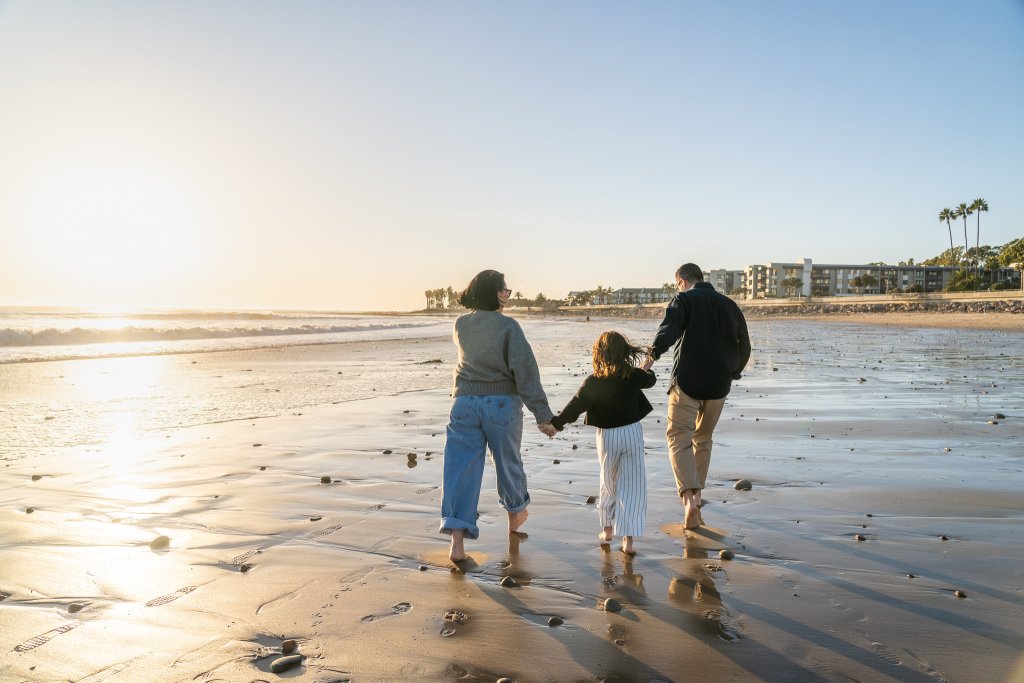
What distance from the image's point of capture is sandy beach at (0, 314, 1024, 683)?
11.4ft

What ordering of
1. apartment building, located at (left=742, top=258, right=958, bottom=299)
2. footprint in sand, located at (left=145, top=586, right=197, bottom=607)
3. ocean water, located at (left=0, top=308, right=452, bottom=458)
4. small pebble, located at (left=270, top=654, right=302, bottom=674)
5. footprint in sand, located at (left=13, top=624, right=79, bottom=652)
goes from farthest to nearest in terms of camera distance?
apartment building, located at (left=742, top=258, right=958, bottom=299) → ocean water, located at (left=0, top=308, right=452, bottom=458) → footprint in sand, located at (left=145, top=586, right=197, bottom=607) → footprint in sand, located at (left=13, top=624, right=79, bottom=652) → small pebble, located at (left=270, top=654, right=302, bottom=674)

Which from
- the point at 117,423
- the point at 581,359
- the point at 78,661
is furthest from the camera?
the point at 581,359

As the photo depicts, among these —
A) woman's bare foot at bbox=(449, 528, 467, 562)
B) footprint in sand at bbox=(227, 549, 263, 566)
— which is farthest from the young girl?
footprint in sand at bbox=(227, 549, 263, 566)

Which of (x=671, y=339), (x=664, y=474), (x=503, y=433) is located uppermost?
(x=671, y=339)

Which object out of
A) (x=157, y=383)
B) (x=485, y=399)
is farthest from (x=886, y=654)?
(x=157, y=383)

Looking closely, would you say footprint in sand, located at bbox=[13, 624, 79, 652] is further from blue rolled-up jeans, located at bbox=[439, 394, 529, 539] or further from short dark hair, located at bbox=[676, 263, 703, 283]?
short dark hair, located at bbox=[676, 263, 703, 283]


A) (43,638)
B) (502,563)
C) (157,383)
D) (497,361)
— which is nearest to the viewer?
(43,638)

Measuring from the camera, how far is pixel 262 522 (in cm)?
587

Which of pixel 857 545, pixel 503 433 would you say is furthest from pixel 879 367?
pixel 503 433

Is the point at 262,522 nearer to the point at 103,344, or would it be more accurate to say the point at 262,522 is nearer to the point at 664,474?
the point at 664,474

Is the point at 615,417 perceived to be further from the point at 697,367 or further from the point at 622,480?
the point at 697,367

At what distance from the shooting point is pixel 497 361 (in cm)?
523

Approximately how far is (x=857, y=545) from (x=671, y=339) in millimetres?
2271

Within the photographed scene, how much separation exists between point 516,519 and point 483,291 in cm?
199
